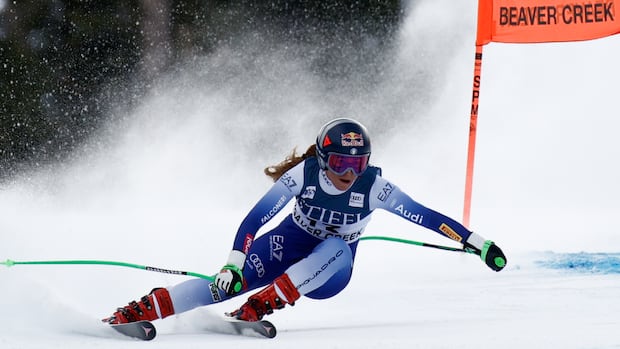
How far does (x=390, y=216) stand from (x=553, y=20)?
2558 millimetres

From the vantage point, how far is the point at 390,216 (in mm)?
8039

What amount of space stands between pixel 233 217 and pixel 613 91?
16.0 ft

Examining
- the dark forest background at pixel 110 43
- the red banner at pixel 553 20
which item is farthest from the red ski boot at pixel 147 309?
the dark forest background at pixel 110 43

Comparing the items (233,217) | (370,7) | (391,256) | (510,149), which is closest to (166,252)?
(391,256)

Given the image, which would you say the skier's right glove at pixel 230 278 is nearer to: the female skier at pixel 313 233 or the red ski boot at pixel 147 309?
the female skier at pixel 313 233

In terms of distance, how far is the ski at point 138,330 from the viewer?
3.51 metres

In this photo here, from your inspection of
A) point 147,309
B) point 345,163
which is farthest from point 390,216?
point 147,309

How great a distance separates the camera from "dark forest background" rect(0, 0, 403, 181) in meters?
12.0

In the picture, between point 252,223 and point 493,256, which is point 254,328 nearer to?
point 252,223

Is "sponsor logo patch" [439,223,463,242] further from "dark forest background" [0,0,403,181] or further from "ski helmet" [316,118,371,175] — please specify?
"dark forest background" [0,0,403,181]

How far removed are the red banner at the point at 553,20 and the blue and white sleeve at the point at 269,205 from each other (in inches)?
110

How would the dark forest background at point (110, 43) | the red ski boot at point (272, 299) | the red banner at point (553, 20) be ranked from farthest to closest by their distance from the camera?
the dark forest background at point (110, 43)
the red banner at point (553, 20)
the red ski boot at point (272, 299)

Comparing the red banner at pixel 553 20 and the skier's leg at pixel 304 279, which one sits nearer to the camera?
the skier's leg at pixel 304 279

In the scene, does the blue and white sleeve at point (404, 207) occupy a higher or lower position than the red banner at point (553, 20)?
lower
